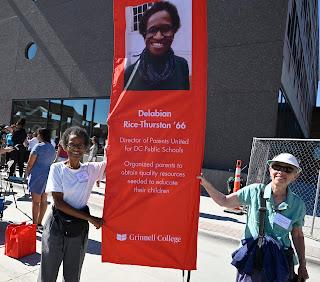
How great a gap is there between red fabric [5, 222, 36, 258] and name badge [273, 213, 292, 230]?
3507 mm

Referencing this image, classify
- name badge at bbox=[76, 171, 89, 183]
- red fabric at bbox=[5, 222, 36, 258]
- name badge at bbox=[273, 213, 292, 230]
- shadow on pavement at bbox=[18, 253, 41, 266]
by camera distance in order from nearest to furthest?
1. name badge at bbox=[273, 213, 292, 230]
2. name badge at bbox=[76, 171, 89, 183]
3. shadow on pavement at bbox=[18, 253, 41, 266]
4. red fabric at bbox=[5, 222, 36, 258]

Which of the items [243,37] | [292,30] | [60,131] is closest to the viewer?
[243,37]

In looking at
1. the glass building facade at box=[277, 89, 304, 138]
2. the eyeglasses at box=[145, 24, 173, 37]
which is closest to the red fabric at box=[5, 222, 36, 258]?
the eyeglasses at box=[145, 24, 173, 37]

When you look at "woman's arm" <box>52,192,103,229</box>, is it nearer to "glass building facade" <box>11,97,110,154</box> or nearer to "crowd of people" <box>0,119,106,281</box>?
"crowd of people" <box>0,119,106,281</box>

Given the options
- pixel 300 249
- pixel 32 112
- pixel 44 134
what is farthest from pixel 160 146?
pixel 32 112

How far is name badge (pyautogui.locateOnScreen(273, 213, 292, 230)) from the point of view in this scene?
242 cm

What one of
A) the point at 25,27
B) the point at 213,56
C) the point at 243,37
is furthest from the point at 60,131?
the point at 243,37

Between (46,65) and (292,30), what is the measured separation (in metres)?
11.1

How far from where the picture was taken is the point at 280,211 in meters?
2.48

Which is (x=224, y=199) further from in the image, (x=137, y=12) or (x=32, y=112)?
(x=32, y=112)

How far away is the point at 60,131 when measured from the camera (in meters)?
15.7

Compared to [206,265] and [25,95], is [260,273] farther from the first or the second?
[25,95]

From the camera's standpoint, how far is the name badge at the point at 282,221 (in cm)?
242

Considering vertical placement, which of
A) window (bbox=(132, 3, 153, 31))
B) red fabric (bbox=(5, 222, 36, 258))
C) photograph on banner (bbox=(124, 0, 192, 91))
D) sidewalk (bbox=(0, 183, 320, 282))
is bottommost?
sidewalk (bbox=(0, 183, 320, 282))
